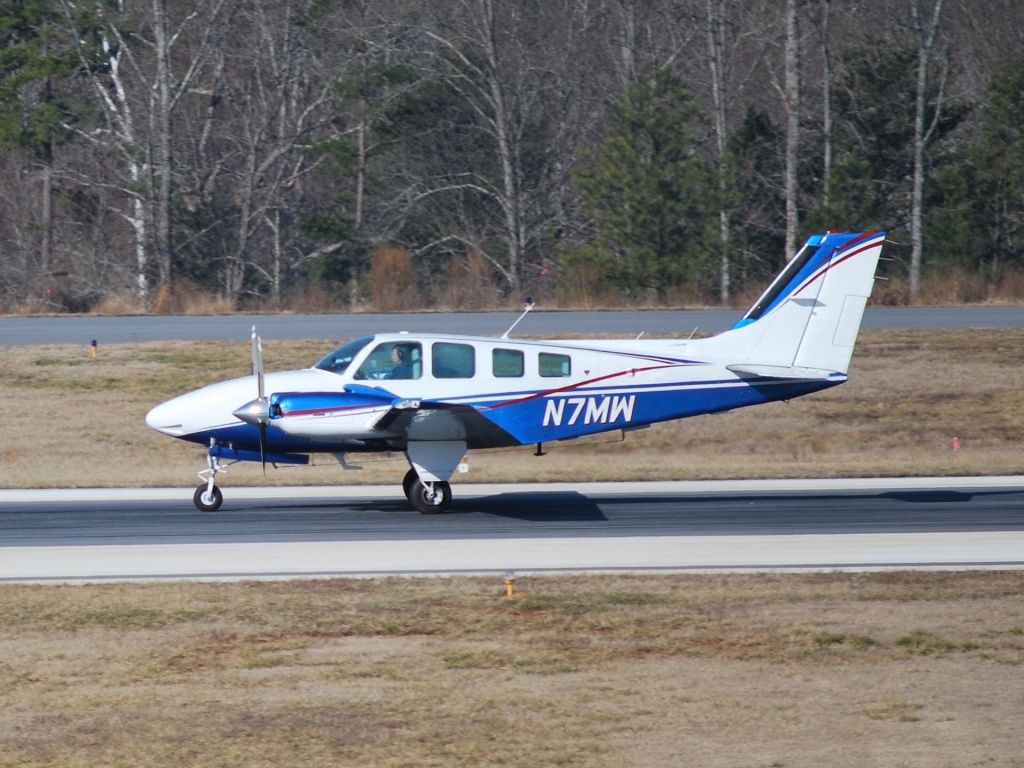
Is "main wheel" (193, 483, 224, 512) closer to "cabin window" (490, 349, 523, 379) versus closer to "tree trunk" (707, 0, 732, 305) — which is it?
"cabin window" (490, 349, 523, 379)

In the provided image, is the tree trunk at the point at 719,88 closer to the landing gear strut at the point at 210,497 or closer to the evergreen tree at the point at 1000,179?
the evergreen tree at the point at 1000,179

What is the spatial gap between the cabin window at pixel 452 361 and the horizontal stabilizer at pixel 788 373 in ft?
11.5

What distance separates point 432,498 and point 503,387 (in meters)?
1.75

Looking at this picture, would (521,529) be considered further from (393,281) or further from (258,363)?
(393,281)

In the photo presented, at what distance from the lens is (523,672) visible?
1020 cm

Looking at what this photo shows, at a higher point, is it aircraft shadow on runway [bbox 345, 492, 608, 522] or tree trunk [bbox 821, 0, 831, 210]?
tree trunk [bbox 821, 0, 831, 210]

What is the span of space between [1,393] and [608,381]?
15951 millimetres

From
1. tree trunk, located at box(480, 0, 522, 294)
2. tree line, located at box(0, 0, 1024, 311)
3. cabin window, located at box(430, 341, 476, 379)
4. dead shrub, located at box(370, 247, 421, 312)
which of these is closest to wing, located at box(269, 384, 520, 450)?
cabin window, located at box(430, 341, 476, 379)

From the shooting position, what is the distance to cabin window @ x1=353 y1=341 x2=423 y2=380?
55.7ft

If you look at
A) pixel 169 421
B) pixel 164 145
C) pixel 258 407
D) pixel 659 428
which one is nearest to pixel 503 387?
pixel 258 407

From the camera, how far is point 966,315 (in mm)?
36312

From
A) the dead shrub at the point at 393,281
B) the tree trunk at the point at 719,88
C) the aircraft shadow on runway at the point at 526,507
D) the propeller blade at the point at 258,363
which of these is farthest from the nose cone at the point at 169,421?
the tree trunk at the point at 719,88

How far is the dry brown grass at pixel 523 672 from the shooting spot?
8422 millimetres

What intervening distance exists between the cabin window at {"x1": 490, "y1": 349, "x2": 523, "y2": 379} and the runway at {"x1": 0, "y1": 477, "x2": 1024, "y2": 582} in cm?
190
